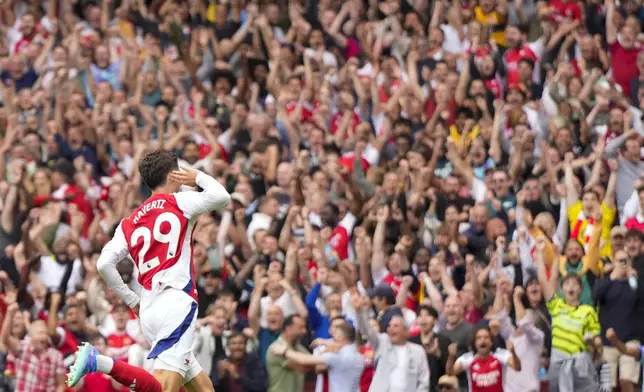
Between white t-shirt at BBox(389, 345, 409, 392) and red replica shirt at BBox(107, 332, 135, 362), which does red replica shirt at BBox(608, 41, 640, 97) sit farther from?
red replica shirt at BBox(107, 332, 135, 362)

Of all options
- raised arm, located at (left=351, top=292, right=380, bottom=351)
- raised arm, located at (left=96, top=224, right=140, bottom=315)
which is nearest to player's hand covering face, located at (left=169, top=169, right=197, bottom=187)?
raised arm, located at (left=96, top=224, right=140, bottom=315)

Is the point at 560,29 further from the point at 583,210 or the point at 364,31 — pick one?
the point at 583,210

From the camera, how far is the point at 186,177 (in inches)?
450

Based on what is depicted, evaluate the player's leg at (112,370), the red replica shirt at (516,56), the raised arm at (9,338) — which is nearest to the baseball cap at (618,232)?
the red replica shirt at (516,56)

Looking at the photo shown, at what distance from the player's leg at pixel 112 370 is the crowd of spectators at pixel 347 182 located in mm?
4651

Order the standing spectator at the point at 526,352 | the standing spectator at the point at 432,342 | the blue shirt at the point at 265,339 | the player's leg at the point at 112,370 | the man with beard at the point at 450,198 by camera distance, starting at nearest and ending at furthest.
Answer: the player's leg at the point at 112,370 → the standing spectator at the point at 526,352 → the standing spectator at the point at 432,342 → the blue shirt at the point at 265,339 → the man with beard at the point at 450,198

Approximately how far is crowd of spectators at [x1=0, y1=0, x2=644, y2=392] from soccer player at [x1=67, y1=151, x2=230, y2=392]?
431 centimetres

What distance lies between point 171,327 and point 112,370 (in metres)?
0.54

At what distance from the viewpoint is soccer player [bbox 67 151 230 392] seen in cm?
1147

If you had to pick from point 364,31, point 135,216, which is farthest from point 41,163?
point 135,216

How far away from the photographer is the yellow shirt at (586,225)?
18.1 m

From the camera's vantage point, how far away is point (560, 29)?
72.2ft

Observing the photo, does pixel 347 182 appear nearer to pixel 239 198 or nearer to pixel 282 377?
pixel 239 198

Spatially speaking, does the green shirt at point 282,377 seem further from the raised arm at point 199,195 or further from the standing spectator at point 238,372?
the raised arm at point 199,195
